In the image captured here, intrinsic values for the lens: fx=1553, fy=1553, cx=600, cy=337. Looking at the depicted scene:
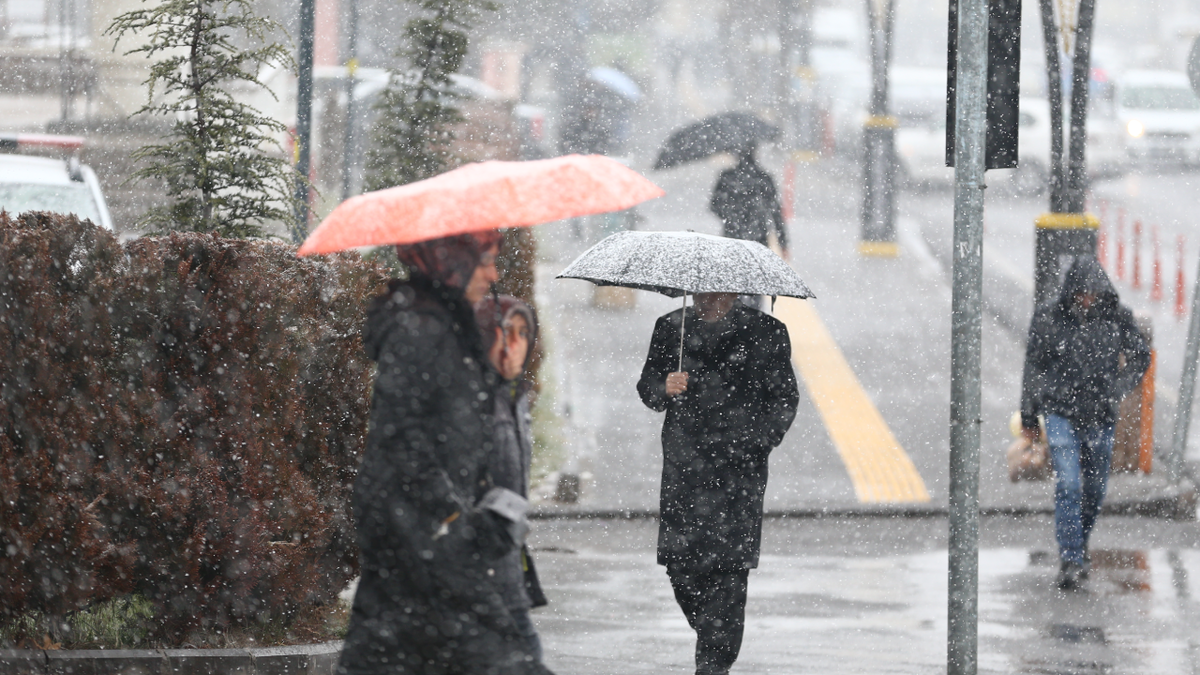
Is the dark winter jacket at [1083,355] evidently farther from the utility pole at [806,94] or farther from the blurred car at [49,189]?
the utility pole at [806,94]

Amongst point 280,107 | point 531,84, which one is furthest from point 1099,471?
point 531,84

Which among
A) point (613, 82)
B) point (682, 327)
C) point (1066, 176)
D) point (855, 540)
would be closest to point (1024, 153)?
point (613, 82)

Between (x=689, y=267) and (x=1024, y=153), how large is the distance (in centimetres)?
2308

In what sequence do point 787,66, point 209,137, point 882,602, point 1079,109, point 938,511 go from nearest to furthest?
point 209,137, point 882,602, point 938,511, point 1079,109, point 787,66

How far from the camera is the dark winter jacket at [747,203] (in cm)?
1308

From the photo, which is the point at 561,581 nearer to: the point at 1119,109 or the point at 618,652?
the point at 618,652

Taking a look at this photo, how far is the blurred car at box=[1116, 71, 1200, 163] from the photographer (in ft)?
97.7

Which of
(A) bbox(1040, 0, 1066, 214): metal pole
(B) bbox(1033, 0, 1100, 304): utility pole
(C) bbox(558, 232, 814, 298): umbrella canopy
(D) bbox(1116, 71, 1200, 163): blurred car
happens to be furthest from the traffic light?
(D) bbox(1116, 71, 1200, 163): blurred car

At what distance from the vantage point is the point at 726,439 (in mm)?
5551

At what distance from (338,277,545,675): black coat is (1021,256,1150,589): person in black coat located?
469 cm

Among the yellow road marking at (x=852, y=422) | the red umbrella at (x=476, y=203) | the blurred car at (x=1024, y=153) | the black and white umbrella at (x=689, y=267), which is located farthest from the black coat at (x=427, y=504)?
the blurred car at (x=1024, y=153)

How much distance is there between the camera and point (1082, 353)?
7508 millimetres

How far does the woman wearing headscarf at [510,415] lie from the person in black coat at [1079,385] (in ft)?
14.7

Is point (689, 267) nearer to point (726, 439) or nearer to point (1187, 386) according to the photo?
point (726, 439)
